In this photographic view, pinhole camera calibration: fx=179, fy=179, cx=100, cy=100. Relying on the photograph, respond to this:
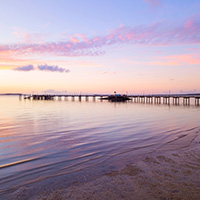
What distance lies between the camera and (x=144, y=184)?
6.21 meters

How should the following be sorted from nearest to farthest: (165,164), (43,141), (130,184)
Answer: (130,184)
(165,164)
(43,141)

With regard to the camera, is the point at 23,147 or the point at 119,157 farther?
the point at 23,147

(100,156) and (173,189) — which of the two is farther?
(100,156)

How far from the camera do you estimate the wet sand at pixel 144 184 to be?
18.1 ft

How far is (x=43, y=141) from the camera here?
13.2 meters

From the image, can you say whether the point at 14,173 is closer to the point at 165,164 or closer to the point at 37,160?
the point at 37,160

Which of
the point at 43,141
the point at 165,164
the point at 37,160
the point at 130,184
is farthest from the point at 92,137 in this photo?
the point at 130,184

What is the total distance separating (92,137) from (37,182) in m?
7.97

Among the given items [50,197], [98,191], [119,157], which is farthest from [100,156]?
[50,197]

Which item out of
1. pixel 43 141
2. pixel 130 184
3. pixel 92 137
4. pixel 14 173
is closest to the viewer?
pixel 130 184

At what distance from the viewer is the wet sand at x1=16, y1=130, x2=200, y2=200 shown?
18.1 ft

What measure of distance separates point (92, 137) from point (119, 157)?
5207 mm

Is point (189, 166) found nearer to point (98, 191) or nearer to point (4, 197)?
point (98, 191)

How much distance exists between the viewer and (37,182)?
6.61 meters
